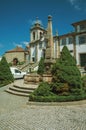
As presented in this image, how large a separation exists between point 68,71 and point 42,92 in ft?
7.49

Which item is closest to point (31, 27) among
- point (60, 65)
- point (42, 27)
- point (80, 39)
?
point (42, 27)

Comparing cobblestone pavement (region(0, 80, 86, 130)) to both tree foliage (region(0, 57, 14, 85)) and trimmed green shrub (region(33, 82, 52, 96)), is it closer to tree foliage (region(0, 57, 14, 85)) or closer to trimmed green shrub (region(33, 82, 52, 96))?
trimmed green shrub (region(33, 82, 52, 96))

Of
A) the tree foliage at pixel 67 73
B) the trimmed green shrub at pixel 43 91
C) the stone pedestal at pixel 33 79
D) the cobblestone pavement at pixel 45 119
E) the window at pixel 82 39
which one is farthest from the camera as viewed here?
the window at pixel 82 39

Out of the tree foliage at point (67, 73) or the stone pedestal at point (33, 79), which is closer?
the tree foliage at point (67, 73)

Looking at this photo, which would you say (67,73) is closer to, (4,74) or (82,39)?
(4,74)

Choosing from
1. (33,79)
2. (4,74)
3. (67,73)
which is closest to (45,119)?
(67,73)

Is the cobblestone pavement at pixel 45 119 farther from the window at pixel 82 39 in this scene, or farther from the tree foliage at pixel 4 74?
the window at pixel 82 39

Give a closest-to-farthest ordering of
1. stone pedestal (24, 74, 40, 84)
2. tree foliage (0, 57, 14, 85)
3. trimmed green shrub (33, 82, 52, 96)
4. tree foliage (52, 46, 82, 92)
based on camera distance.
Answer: trimmed green shrub (33, 82, 52, 96) < tree foliage (52, 46, 82, 92) < stone pedestal (24, 74, 40, 84) < tree foliage (0, 57, 14, 85)

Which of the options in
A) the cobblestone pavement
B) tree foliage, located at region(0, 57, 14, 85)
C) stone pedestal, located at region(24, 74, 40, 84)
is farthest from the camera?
tree foliage, located at region(0, 57, 14, 85)

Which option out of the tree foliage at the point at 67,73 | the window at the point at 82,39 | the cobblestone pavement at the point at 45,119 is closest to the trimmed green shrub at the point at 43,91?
the tree foliage at the point at 67,73

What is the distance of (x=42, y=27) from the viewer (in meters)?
44.3

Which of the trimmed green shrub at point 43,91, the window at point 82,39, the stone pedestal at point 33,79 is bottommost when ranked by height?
the trimmed green shrub at point 43,91

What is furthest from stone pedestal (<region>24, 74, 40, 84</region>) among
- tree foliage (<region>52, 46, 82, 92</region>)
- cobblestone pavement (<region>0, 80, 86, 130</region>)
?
cobblestone pavement (<region>0, 80, 86, 130</region>)

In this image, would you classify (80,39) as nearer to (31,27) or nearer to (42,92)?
(31,27)
